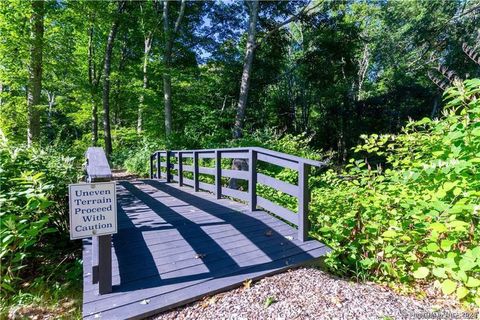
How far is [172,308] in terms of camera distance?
210cm

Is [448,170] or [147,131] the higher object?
[147,131]

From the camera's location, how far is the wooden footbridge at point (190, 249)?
2.17m

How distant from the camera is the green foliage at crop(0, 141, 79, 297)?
8.26 feet

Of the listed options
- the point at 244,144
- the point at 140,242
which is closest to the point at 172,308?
the point at 140,242

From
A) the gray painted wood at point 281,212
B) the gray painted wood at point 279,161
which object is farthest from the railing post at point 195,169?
the gray painted wood at point 281,212

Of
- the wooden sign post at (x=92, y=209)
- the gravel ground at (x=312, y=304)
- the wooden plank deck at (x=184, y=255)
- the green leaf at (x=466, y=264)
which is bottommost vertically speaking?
the gravel ground at (x=312, y=304)

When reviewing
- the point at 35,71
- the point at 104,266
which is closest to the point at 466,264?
the point at 104,266

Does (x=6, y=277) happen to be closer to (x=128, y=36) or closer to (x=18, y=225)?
(x=18, y=225)

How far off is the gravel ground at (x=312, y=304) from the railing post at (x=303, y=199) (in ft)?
2.60

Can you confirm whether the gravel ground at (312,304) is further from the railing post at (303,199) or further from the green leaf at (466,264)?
the railing post at (303,199)

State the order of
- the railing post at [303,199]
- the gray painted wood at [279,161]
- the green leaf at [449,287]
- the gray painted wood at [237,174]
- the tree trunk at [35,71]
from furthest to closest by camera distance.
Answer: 1. the tree trunk at [35,71]
2. the gray painted wood at [237,174]
3. the gray painted wood at [279,161]
4. the railing post at [303,199]
5. the green leaf at [449,287]

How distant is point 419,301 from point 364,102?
17734mm

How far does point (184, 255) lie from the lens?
111 inches

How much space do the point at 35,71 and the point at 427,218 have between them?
9368 mm
